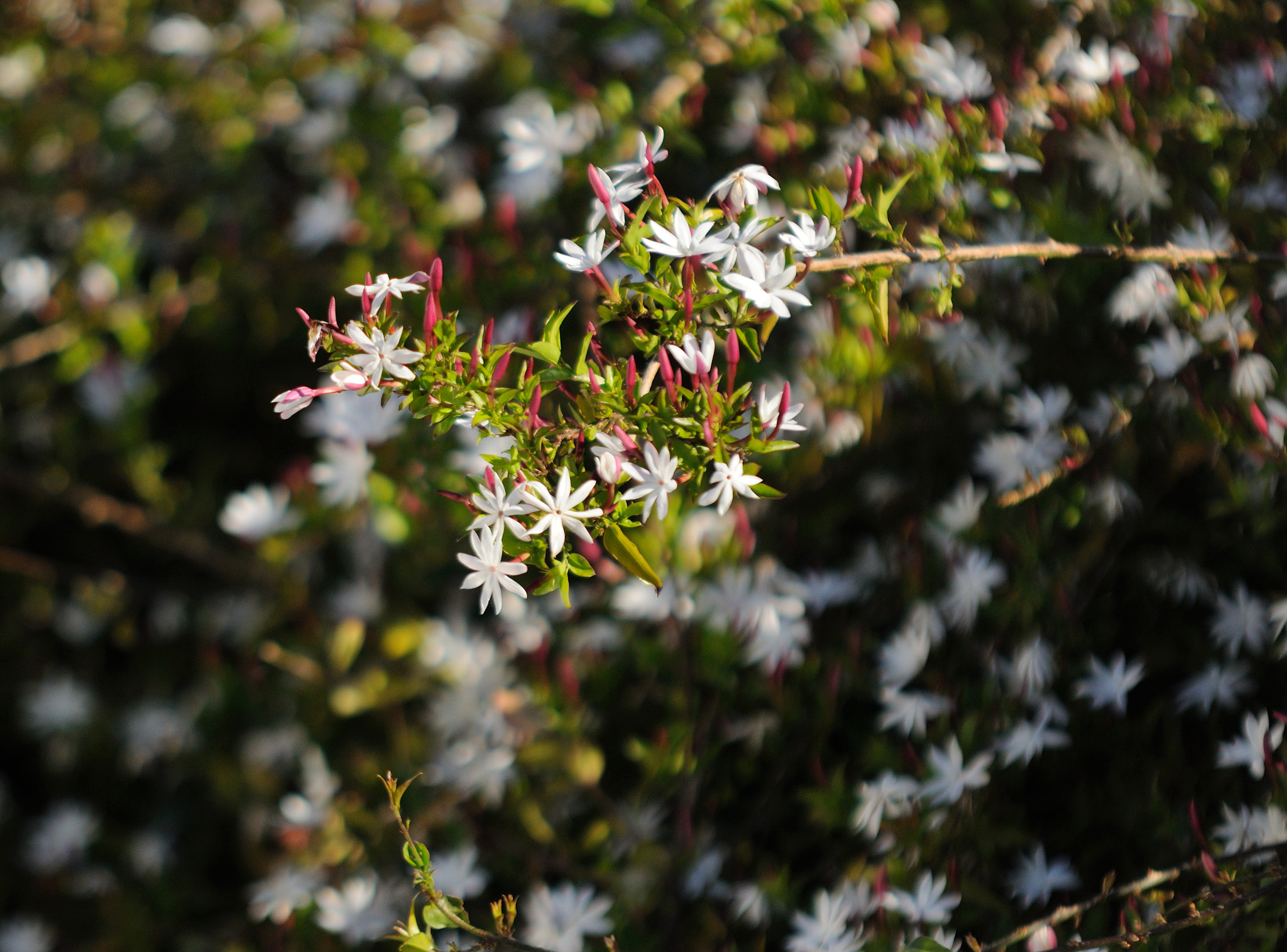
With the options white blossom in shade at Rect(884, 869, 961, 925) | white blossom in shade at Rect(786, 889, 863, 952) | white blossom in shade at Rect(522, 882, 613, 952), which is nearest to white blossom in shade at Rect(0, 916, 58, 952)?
white blossom in shade at Rect(522, 882, 613, 952)

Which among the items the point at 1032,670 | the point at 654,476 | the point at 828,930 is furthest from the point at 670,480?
the point at 1032,670

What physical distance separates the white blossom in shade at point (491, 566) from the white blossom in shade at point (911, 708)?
0.69 meters

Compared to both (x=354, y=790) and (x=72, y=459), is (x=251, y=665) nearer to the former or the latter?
(x=354, y=790)

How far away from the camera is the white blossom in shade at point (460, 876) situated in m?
1.29

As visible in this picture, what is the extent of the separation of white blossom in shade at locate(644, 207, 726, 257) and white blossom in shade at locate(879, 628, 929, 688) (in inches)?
29.0

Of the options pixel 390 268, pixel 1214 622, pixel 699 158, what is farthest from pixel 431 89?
pixel 1214 622

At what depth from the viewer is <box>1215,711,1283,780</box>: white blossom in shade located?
3.48ft

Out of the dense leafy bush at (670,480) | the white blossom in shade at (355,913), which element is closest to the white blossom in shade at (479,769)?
the dense leafy bush at (670,480)

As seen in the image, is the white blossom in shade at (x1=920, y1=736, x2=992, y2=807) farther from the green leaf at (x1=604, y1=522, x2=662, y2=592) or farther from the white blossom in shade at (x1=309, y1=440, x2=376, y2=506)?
the white blossom in shade at (x1=309, y1=440, x2=376, y2=506)

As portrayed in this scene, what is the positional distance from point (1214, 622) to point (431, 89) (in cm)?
178

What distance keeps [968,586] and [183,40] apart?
188 centimetres

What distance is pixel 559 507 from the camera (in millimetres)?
684

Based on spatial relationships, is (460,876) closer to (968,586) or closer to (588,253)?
(968,586)

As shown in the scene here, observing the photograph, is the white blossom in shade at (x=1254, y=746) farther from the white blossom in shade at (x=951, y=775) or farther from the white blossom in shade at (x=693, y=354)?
the white blossom in shade at (x=693, y=354)
